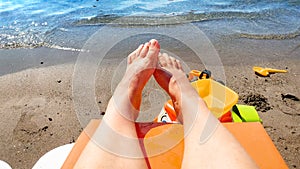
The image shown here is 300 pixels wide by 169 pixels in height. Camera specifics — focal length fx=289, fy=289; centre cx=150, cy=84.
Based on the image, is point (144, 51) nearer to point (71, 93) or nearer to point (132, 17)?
point (71, 93)

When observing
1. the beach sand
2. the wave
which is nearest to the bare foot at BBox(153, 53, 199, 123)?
the beach sand

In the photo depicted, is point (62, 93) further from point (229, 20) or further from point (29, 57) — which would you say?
point (229, 20)

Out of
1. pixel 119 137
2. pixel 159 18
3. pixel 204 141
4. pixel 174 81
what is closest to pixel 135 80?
pixel 174 81

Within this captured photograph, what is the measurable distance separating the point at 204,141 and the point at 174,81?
662mm

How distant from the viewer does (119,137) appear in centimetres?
142

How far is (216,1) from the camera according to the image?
6430 millimetres

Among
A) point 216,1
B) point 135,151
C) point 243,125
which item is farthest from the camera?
point 216,1

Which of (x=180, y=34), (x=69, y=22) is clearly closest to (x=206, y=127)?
(x=180, y=34)

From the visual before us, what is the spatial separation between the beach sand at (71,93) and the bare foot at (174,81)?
1.82 feet

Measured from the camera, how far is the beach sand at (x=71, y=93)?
2.29 metres

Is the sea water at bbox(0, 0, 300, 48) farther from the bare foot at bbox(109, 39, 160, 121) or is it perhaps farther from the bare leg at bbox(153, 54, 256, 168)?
the bare leg at bbox(153, 54, 256, 168)

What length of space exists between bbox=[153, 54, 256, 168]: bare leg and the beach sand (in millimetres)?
879

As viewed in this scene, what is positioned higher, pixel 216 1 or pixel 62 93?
pixel 216 1

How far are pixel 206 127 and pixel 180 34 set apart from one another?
11.2 feet
